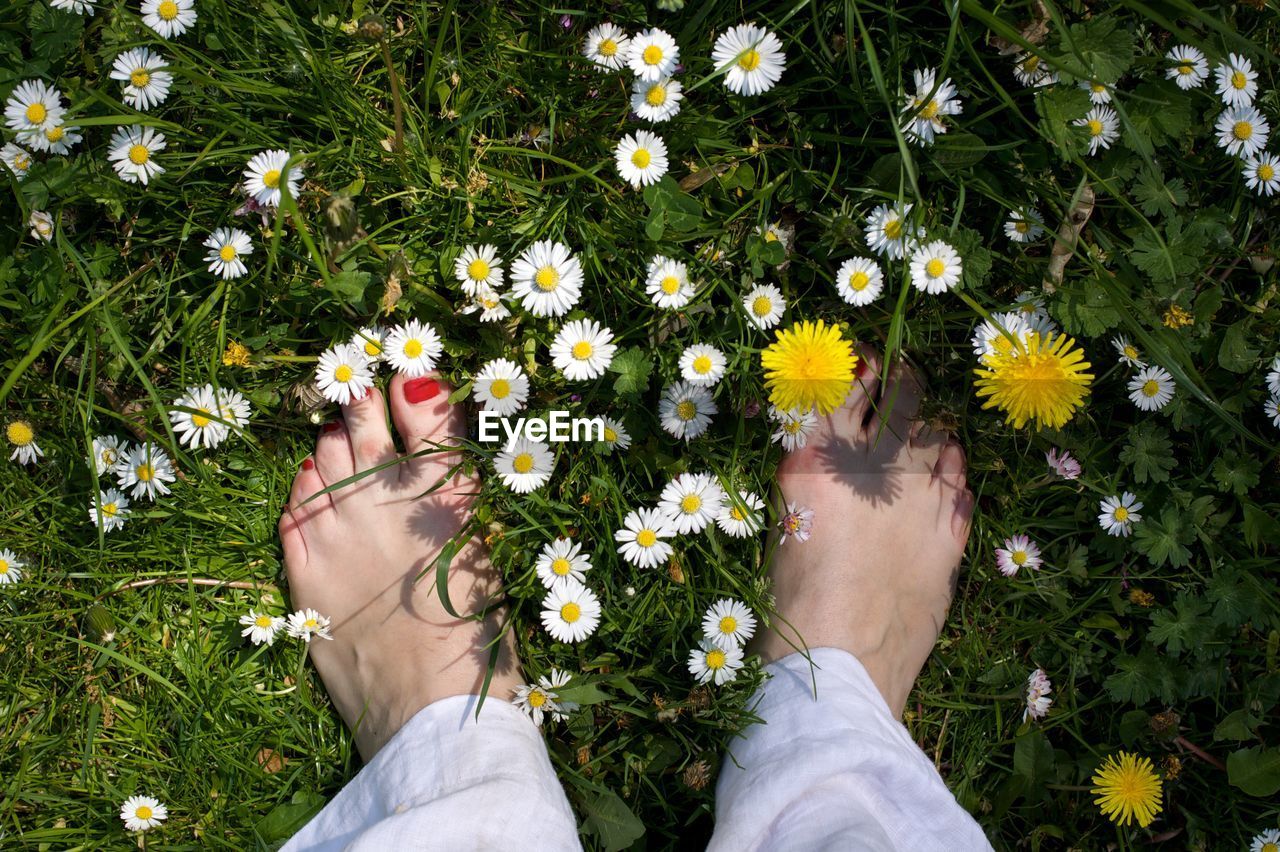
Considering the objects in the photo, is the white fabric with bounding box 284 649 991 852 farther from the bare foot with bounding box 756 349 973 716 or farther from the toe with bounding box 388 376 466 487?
the toe with bounding box 388 376 466 487

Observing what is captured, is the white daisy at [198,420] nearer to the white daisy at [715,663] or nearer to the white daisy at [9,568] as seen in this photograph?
the white daisy at [9,568]

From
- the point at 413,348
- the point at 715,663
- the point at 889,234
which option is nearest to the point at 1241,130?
the point at 889,234

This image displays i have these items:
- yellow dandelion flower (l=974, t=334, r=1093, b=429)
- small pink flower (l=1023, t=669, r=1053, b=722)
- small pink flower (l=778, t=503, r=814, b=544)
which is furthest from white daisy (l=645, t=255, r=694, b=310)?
small pink flower (l=1023, t=669, r=1053, b=722)

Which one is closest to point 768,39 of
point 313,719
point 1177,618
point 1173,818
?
point 1177,618

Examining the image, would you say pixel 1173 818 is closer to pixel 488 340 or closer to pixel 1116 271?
pixel 1116 271

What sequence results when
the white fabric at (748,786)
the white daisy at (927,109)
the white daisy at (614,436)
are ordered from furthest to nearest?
1. the white daisy at (614,436)
2. the white daisy at (927,109)
3. the white fabric at (748,786)

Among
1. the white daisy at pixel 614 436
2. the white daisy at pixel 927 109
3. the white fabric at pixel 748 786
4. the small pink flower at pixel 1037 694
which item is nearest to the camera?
the white fabric at pixel 748 786

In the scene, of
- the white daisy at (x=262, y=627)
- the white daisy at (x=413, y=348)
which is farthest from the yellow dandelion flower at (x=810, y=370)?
the white daisy at (x=262, y=627)
